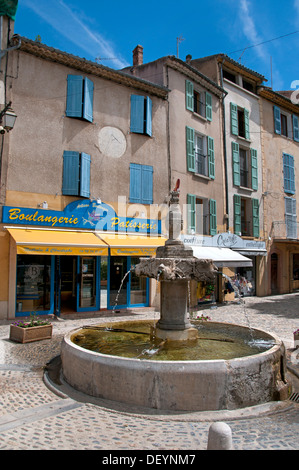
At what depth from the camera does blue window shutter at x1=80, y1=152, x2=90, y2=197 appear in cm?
1330

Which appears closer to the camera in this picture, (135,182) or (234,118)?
(135,182)

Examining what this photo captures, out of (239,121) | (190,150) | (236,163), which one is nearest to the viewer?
(190,150)

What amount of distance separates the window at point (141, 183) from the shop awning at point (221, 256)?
128 inches

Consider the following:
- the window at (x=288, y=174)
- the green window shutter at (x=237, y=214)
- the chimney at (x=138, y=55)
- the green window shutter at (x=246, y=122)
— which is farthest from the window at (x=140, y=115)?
the window at (x=288, y=174)

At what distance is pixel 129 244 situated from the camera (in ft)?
44.2

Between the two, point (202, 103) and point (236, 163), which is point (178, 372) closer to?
point (202, 103)

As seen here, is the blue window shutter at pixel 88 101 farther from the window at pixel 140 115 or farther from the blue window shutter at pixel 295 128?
the blue window shutter at pixel 295 128

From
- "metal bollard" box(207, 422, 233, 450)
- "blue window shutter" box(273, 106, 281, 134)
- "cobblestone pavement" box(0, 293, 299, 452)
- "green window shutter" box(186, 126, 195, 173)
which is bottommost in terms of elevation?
"cobblestone pavement" box(0, 293, 299, 452)

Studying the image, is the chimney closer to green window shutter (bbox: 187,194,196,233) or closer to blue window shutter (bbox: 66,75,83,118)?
blue window shutter (bbox: 66,75,83,118)

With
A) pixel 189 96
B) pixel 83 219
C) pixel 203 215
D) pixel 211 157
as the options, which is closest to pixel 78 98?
pixel 83 219

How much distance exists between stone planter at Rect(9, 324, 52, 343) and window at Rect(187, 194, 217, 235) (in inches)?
397

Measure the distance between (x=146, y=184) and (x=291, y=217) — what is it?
1308 cm

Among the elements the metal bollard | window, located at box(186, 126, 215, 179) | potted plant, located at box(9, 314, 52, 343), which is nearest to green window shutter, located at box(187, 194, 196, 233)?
window, located at box(186, 126, 215, 179)

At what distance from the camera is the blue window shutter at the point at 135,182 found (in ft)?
49.3
